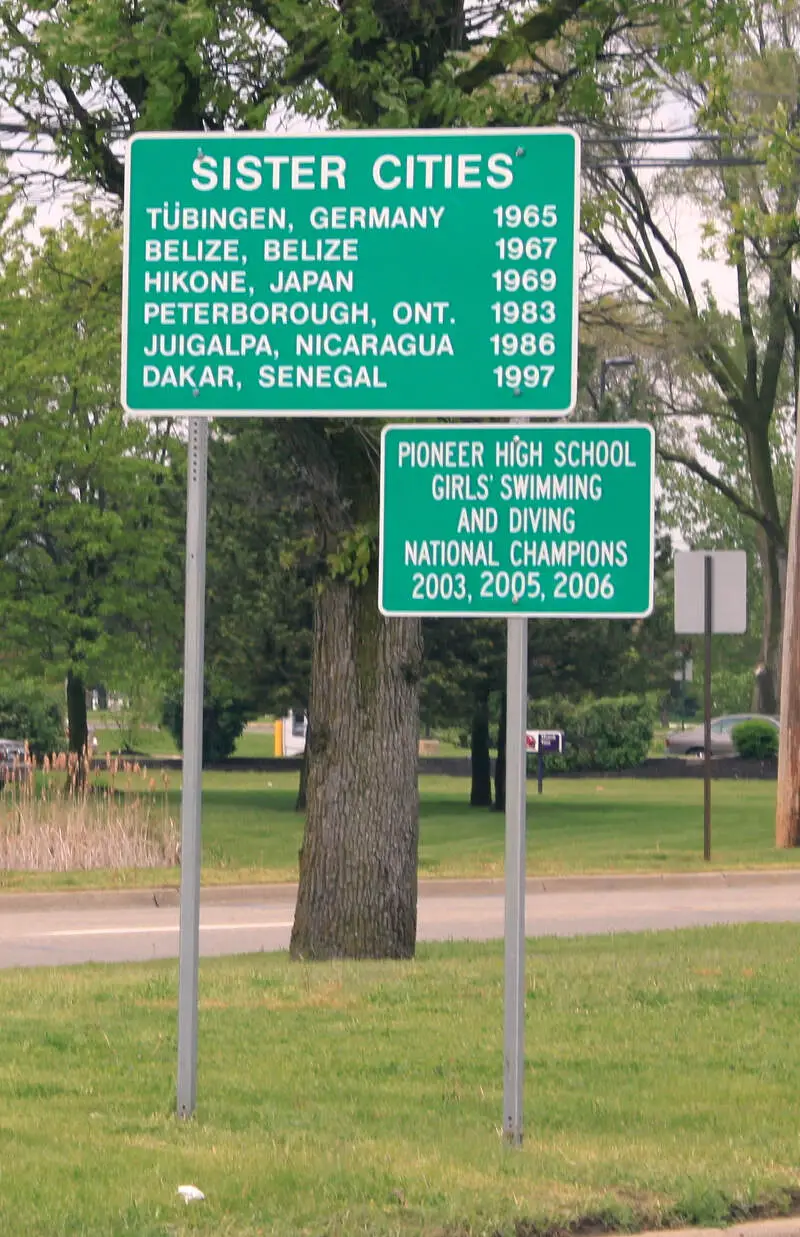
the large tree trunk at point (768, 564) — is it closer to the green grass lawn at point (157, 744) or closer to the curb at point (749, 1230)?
the green grass lawn at point (157, 744)

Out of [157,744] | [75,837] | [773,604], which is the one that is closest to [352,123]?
[75,837]

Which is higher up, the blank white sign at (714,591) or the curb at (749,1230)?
the blank white sign at (714,591)

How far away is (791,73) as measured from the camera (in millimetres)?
34438

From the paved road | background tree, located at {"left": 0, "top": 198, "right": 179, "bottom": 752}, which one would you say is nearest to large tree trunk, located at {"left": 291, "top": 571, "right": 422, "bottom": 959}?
the paved road

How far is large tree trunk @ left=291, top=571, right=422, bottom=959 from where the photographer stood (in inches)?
500

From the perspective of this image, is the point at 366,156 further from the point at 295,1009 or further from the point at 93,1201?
the point at 295,1009

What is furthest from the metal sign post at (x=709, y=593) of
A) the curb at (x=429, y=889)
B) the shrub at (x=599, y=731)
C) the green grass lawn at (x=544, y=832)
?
the shrub at (x=599, y=731)

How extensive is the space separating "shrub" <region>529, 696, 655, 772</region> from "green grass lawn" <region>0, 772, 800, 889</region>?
2877mm

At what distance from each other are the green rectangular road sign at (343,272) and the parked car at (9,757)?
1949 centimetres

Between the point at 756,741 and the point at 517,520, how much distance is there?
150ft

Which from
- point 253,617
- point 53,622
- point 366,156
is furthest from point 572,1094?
point 53,622

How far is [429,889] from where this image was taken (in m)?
20.6

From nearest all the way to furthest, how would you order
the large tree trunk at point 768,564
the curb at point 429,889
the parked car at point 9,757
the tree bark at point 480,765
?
1. the curb at point 429,889
2. the parked car at point 9,757
3. the tree bark at point 480,765
4. the large tree trunk at point 768,564

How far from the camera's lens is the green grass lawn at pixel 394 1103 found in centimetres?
593
